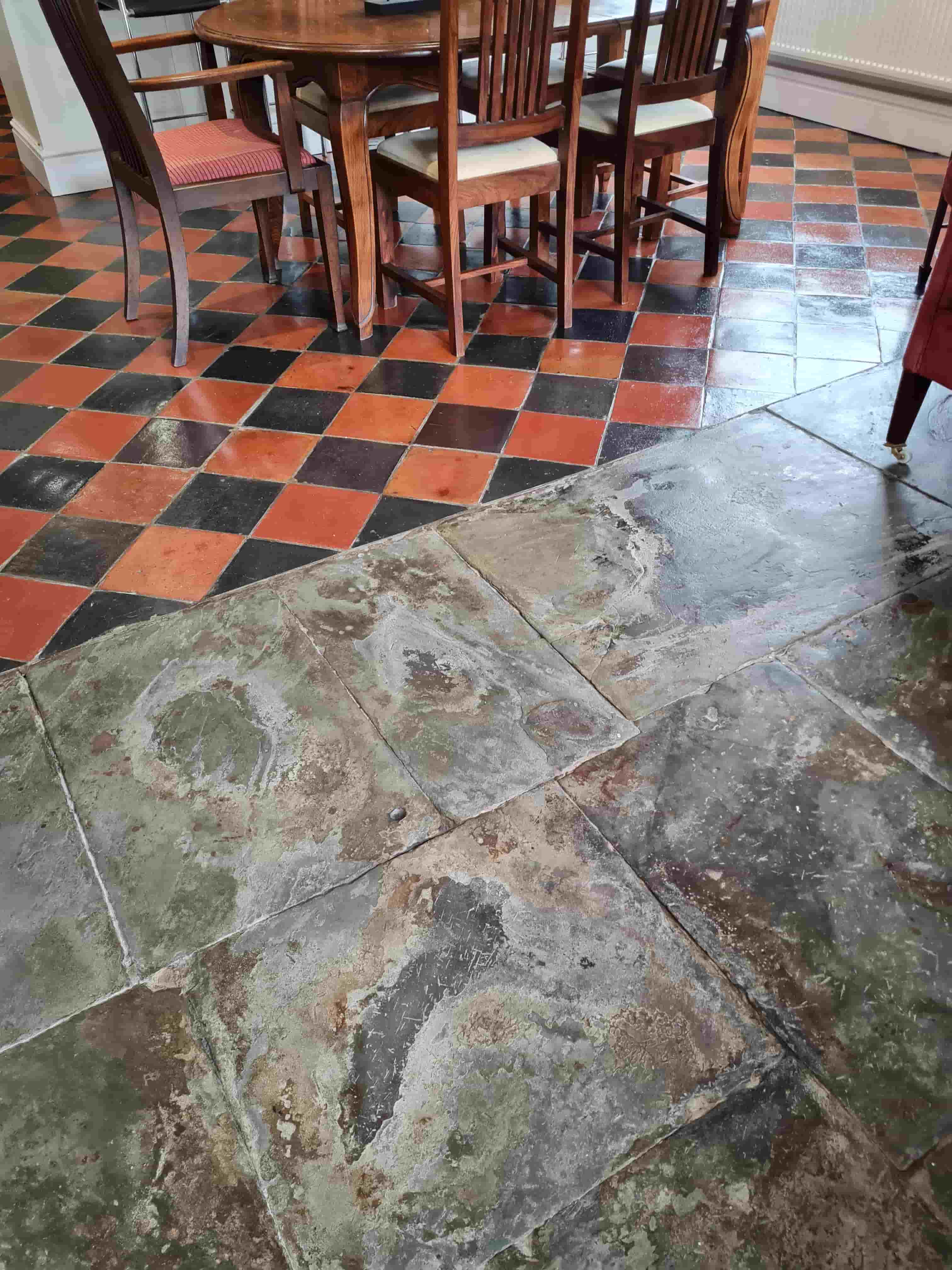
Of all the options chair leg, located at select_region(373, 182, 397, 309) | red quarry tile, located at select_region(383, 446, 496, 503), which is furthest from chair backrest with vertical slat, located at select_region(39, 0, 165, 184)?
red quarry tile, located at select_region(383, 446, 496, 503)

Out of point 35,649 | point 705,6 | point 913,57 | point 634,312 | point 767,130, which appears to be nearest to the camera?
point 35,649

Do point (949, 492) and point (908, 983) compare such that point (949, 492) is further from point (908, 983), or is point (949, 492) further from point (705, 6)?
point (705, 6)

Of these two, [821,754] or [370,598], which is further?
[370,598]

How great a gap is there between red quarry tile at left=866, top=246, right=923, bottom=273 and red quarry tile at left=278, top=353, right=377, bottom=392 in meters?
Answer: 1.93

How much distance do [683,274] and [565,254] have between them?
68 centimetres

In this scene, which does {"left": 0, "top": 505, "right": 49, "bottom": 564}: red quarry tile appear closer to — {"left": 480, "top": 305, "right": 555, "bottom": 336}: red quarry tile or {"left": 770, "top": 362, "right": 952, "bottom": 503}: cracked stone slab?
{"left": 480, "top": 305, "right": 555, "bottom": 336}: red quarry tile

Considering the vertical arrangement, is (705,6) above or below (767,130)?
above

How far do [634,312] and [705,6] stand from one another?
890mm

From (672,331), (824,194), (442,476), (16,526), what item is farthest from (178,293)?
(824,194)

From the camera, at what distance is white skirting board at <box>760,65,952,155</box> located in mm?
4664

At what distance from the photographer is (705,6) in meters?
2.92

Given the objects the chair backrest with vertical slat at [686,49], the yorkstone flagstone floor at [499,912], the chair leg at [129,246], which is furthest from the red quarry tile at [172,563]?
the chair backrest with vertical slat at [686,49]

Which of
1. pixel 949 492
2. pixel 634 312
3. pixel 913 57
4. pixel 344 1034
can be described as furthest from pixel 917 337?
pixel 913 57

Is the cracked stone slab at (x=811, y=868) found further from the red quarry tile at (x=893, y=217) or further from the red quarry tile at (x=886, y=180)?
the red quarry tile at (x=886, y=180)
